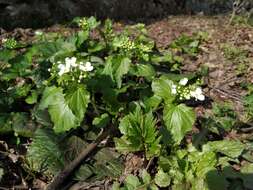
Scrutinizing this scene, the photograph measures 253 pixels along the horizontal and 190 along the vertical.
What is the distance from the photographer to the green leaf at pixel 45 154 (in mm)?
3225

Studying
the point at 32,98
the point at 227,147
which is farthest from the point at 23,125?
the point at 227,147

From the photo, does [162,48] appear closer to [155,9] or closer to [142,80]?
[142,80]

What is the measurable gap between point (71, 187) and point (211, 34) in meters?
2.80

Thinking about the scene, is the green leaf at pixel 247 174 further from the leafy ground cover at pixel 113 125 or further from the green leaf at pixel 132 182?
the green leaf at pixel 132 182

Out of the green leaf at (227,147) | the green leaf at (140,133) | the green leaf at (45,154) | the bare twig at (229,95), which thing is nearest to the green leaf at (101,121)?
the green leaf at (140,133)

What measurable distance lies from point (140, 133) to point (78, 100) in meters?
0.50

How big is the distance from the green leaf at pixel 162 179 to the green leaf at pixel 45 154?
26.0 inches

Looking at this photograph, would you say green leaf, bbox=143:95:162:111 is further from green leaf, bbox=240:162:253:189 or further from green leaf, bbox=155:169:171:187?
green leaf, bbox=240:162:253:189

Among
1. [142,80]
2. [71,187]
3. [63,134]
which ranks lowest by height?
[71,187]

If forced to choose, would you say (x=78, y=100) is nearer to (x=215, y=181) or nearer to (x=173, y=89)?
(x=173, y=89)

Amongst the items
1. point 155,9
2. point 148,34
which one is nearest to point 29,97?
point 148,34

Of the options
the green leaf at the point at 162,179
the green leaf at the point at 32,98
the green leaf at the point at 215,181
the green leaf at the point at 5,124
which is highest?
the green leaf at the point at 32,98

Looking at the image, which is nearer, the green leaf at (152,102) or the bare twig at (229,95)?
the green leaf at (152,102)

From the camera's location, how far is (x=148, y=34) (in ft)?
17.3
